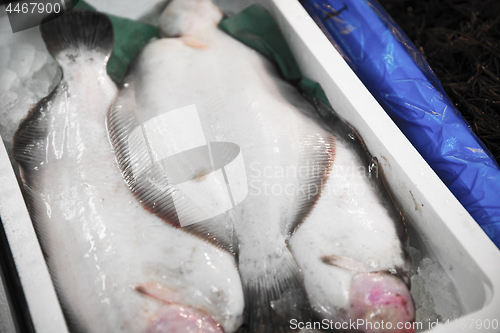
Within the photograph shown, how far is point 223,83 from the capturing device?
119cm

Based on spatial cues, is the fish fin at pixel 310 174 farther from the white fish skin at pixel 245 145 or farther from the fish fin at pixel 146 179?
the fish fin at pixel 146 179

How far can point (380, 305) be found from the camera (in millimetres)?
861

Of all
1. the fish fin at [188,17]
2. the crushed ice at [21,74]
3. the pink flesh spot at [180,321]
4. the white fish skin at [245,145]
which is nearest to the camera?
the pink flesh spot at [180,321]

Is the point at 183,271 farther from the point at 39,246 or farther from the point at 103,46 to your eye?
the point at 103,46

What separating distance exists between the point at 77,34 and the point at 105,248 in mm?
869

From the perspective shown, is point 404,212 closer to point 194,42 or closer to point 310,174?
point 310,174

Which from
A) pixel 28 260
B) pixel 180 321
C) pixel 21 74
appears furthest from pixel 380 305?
pixel 21 74

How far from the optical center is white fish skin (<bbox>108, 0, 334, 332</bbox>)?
3.14ft

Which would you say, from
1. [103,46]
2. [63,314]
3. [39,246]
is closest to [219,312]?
[63,314]

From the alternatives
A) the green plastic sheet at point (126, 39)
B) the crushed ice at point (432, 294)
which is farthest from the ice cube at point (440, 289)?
the green plastic sheet at point (126, 39)

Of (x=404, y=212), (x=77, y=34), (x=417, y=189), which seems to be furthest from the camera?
(x=77, y=34)

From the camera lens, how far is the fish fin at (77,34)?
1.25 m

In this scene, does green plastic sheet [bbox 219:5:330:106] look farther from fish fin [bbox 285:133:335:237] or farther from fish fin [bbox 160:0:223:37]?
fish fin [bbox 285:133:335:237]

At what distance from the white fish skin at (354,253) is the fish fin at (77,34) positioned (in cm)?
103
